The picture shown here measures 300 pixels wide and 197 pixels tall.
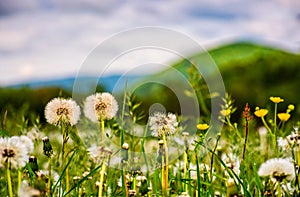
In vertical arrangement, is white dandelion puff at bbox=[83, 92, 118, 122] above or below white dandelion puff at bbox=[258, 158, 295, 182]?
above

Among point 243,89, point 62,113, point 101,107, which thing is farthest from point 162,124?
point 243,89

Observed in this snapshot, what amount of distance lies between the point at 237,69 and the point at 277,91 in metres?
2.11

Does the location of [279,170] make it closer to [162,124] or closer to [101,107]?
[162,124]

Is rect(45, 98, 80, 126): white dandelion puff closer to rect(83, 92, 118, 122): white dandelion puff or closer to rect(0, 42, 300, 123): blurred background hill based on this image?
rect(83, 92, 118, 122): white dandelion puff

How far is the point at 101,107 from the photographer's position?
6.08 feet

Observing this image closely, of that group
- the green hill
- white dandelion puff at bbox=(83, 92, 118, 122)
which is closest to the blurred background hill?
the green hill

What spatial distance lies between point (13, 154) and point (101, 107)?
53 centimetres

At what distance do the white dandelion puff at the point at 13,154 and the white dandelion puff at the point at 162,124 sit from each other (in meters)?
0.55

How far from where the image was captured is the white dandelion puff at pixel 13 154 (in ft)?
4.48

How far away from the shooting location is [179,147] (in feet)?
8.20

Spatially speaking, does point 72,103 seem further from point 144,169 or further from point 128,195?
point 144,169

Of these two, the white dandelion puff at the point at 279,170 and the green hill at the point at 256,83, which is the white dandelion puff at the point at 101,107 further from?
the green hill at the point at 256,83

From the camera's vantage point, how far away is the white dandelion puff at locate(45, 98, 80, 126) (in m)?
1.79

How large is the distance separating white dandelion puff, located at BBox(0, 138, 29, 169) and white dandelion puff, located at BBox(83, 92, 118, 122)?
0.48m
